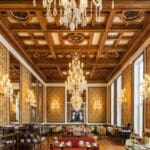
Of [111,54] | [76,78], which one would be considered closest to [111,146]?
[76,78]

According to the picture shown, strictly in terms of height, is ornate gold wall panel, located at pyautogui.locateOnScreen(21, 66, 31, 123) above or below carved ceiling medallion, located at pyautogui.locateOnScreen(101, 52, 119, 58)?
below

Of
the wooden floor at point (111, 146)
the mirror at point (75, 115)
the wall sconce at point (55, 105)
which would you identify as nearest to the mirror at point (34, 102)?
the wooden floor at point (111, 146)

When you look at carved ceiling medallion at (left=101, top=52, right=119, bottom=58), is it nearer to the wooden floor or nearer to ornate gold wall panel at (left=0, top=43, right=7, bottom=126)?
the wooden floor

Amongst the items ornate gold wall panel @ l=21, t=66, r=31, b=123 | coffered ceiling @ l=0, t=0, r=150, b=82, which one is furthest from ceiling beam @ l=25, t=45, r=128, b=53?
ornate gold wall panel @ l=21, t=66, r=31, b=123

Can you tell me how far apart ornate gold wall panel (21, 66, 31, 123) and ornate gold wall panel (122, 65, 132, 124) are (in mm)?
5175

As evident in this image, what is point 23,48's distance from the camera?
15758mm

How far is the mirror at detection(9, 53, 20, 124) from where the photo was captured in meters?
14.6

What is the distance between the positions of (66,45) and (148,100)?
4.78 m

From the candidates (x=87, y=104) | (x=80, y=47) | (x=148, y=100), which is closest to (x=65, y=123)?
(x=87, y=104)

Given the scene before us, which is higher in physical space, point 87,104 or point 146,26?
point 146,26

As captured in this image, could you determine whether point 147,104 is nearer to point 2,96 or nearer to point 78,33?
point 78,33

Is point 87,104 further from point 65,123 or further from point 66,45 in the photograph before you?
→ point 66,45

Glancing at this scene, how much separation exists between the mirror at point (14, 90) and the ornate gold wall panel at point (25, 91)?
1051 mm

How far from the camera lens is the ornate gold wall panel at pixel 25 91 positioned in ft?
Result: 56.7
